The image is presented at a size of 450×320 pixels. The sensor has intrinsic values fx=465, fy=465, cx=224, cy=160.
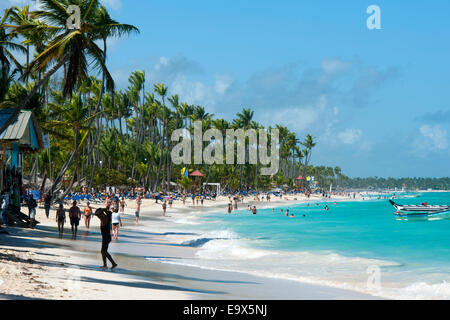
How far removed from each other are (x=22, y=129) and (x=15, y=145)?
123 inches

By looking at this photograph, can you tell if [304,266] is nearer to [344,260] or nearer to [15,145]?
[344,260]

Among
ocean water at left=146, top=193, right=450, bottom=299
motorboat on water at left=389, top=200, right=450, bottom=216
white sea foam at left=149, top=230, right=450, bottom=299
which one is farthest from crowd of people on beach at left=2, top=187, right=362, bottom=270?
motorboat on water at left=389, top=200, right=450, bottom=216

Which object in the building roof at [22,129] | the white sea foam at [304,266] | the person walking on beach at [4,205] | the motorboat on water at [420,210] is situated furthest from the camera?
the motorboat on water at [420,210]

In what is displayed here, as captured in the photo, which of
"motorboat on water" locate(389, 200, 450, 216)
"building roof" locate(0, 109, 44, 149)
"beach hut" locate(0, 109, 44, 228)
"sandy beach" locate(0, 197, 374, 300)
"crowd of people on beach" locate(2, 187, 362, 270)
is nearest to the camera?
"sandy beach" locate(0, 197, 374, 300)

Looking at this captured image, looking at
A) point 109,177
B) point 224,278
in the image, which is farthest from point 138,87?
point 224,278

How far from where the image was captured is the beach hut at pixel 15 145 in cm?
1828

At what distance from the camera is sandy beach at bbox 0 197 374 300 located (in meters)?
9.39

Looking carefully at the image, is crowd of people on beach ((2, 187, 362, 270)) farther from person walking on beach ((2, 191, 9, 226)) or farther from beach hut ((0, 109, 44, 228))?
beach hut ((0, 109, 44, 228))

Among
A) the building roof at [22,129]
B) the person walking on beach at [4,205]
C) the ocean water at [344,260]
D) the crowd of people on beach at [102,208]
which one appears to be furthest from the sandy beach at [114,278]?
the building roof at [22,129]

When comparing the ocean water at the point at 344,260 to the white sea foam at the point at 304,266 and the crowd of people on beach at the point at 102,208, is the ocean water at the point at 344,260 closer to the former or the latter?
the white sea foam at the point at 304,266

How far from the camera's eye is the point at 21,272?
413 inches

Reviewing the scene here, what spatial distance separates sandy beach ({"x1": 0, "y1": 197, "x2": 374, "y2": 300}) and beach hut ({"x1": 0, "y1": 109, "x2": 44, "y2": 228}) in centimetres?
235

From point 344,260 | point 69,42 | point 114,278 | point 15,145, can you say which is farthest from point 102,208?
point 344,260
